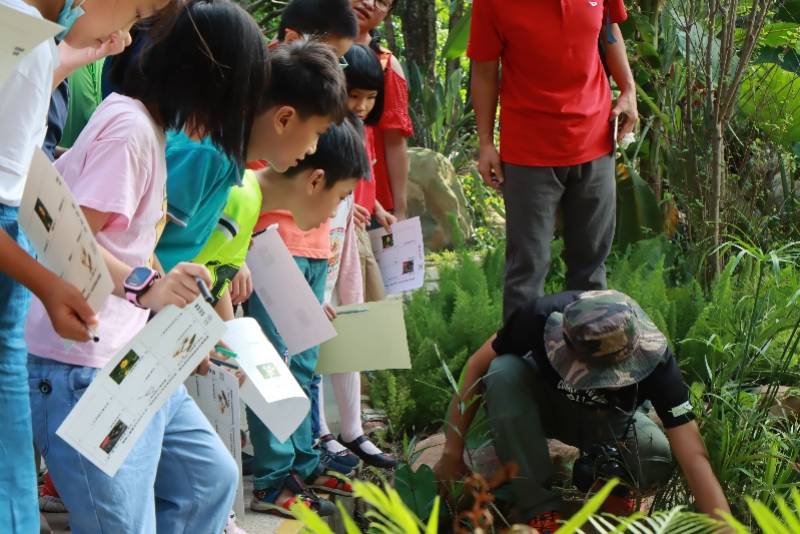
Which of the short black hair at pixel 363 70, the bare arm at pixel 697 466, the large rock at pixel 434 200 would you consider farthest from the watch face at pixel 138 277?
the large rock at pixel 434 200

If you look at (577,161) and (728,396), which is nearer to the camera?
(728,396)

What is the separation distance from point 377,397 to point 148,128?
2.57m

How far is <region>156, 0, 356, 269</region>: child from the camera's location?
2537mm

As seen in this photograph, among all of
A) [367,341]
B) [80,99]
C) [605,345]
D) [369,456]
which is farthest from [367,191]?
[605,345]

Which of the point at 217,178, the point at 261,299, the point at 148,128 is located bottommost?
the point at 261,299

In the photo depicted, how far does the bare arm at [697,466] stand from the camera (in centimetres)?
318

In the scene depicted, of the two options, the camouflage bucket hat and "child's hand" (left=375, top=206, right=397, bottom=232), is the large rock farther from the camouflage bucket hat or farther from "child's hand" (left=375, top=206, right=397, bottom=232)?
the camouflage bucket hat

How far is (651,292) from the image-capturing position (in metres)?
4.82

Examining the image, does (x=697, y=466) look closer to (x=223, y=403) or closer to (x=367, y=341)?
(x=367, y=341)

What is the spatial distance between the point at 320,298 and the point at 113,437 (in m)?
1.90

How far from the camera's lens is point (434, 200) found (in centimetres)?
971

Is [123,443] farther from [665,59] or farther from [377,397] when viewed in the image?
[665,59]

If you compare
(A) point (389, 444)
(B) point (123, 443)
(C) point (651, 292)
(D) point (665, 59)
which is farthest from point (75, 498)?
(D) point (665, 59)

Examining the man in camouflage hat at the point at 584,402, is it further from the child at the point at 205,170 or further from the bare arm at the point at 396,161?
the bare arm at the point at 396,161
